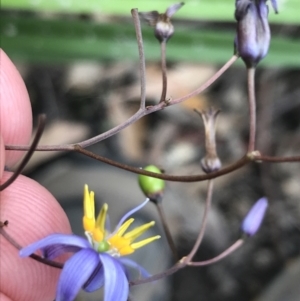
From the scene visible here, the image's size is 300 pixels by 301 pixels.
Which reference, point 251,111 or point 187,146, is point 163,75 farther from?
point 187,146

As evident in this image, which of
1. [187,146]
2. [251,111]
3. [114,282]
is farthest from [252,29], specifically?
[187,146]

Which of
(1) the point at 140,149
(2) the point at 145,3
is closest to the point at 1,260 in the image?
(2) the point at 145,3

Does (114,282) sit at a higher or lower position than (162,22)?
lower

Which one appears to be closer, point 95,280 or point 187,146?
point 95,280

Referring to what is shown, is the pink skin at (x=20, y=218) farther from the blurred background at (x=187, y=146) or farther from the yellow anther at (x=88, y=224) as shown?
the blurred background at (x=187, y=146)

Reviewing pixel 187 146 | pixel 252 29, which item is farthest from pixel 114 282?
pixel 187 146

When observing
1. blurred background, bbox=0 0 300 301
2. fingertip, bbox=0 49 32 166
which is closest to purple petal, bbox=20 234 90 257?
fingertip, bbox=0 49 32 166

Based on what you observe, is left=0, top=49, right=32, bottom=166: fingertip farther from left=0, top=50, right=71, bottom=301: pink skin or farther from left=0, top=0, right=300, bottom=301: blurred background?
left=0, top=0, right=300, bottom=301: blurred background
